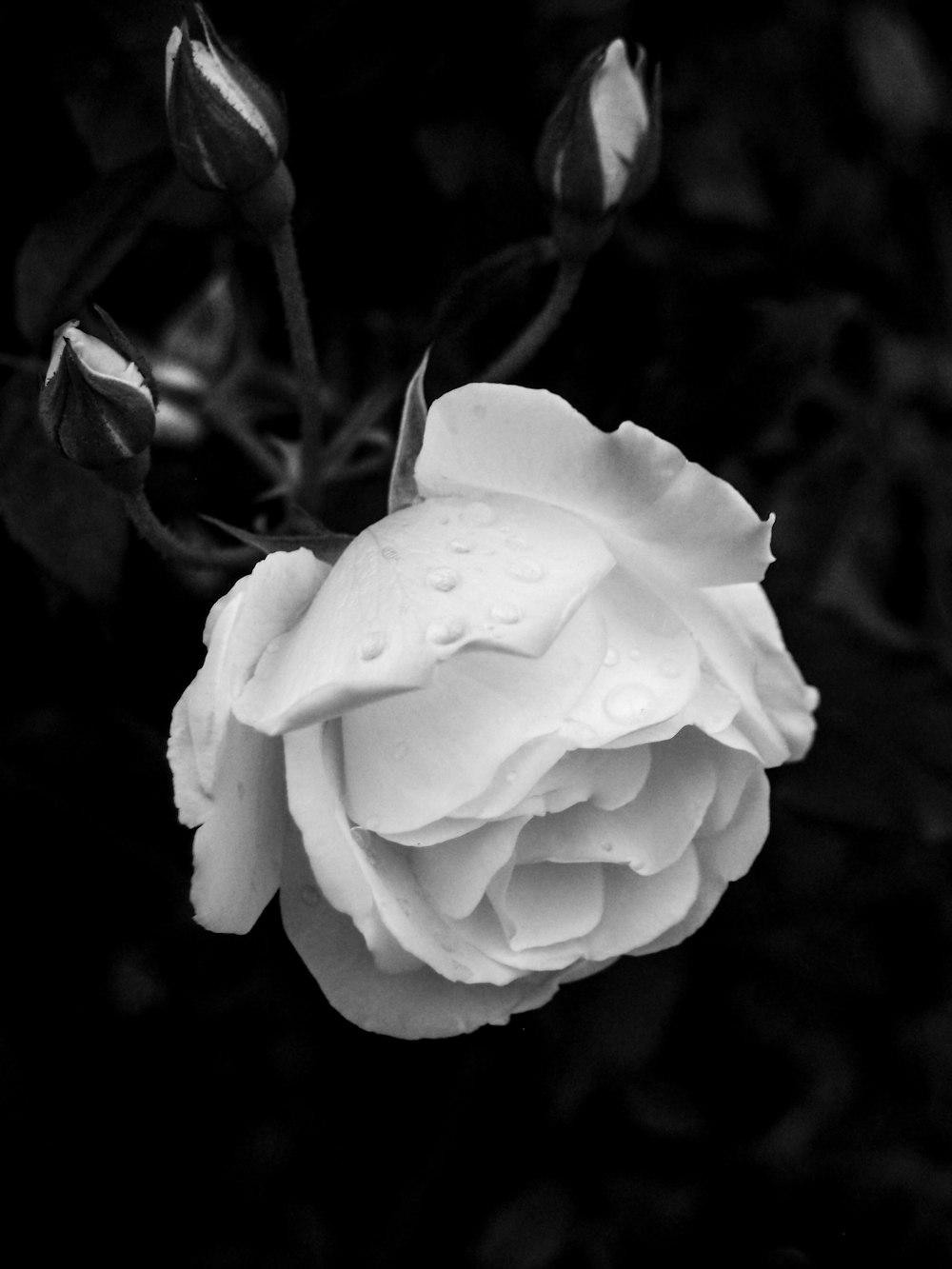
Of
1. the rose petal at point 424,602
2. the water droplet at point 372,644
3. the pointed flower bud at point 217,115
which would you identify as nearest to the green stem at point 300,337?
the pointed flower bud at point 217,115

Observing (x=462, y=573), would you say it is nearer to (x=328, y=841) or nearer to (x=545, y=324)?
(x=328, y=841)

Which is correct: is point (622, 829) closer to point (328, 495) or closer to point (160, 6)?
point (328, 495)

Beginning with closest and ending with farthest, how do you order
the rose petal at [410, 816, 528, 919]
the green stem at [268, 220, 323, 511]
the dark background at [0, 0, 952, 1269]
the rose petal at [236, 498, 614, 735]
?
the rose petal at [236, 498, 614, 735] < the rose petal at [410, 816, 528, 919] < the green stem at [268, 220, 323, 511] < the dark background at [0, 0, 952, 1269]

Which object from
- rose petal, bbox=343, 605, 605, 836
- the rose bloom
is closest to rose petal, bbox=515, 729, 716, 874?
the rose bloom

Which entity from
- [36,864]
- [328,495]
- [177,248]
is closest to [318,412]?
[328,495]

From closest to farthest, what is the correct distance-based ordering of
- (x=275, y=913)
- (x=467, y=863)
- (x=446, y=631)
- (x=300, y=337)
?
(x=446, y=631) < (x=467, y=863) < (x=300, y=337) < (x=275, y=913)

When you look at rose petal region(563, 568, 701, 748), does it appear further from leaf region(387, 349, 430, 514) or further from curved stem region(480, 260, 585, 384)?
curved stem region(480, 260, 585, 384)

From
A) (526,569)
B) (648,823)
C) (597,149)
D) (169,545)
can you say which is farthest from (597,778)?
(597,149)
